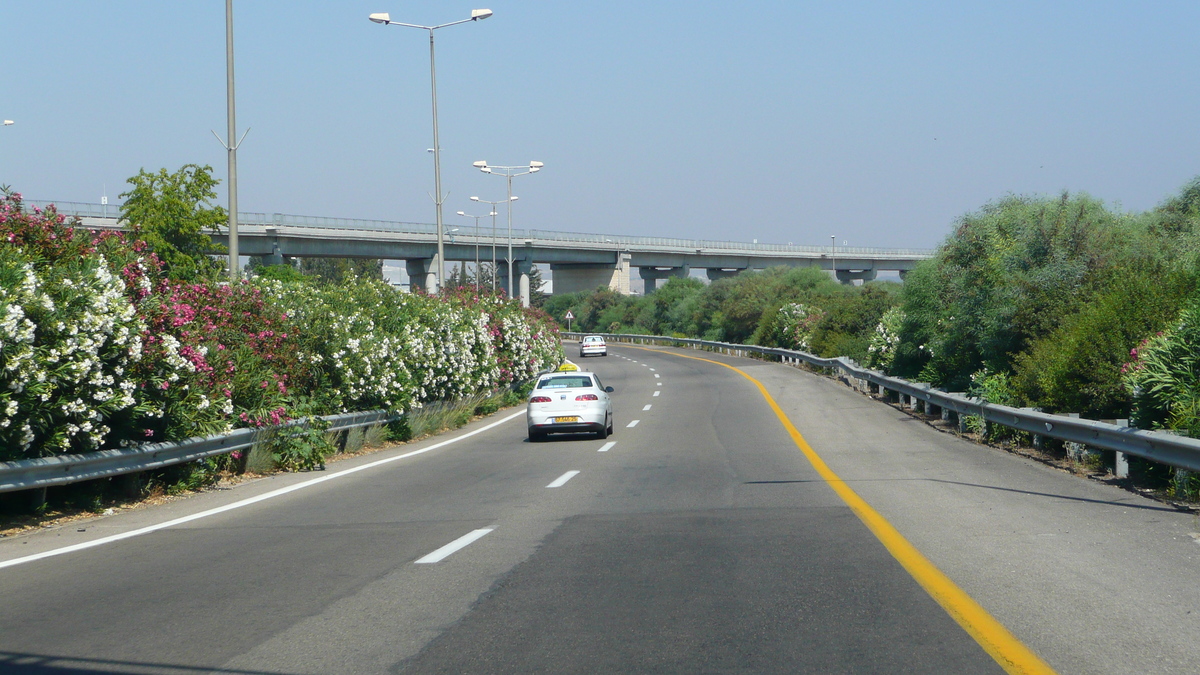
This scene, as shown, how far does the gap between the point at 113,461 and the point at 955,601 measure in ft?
29.4

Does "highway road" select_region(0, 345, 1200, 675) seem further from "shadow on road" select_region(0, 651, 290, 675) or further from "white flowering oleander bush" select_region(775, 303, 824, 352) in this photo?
"white flowering oleander bush" select_region(775, 303, 824, 352)

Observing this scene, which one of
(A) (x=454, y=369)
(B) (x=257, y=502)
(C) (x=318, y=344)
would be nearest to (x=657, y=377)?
(A) (x=454, y=369)

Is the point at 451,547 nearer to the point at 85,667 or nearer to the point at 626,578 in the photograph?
the point at 626,578

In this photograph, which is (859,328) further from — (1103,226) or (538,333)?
(1103,226)

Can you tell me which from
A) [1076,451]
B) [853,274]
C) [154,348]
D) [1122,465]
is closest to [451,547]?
[154,348]

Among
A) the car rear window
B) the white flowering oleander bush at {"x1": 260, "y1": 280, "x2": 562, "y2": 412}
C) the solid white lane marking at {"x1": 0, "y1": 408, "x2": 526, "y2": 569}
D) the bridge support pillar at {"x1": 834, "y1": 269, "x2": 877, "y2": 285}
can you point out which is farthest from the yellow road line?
the bridge support pillar at {"x1": 834, "y1": 269, "x2": 877, "y2": 285}

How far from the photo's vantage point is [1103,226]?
23.3m

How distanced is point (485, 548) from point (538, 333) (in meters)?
32.2

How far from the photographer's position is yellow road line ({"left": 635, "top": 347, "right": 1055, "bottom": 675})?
5348 millimetres

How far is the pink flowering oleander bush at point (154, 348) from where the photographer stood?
35.0 feet

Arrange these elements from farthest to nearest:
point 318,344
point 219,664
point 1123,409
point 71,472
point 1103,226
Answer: point 1103,226 < point 318,344 < point 1123,409 < point 71,472 < point 219,664

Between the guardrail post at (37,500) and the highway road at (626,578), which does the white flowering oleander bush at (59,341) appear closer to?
the guardrail post at (37,500)

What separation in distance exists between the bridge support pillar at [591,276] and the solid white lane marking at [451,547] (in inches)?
3693

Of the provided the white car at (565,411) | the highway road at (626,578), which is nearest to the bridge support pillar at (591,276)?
the white car at (565,411)
